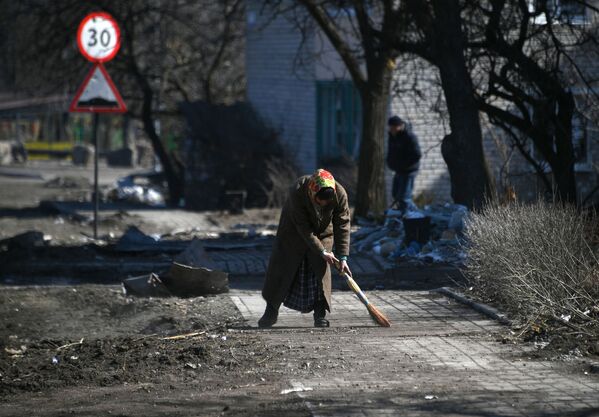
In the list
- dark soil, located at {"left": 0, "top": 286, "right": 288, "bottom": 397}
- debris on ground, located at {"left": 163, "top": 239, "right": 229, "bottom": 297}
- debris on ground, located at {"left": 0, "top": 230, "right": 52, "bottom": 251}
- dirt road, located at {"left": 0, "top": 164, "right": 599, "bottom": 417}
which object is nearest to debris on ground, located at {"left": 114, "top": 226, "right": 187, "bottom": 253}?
debris on ground, located at {"left": 0, "top": 230, "right": 52, "bottom": 251}

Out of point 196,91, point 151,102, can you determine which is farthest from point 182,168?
point 196,91

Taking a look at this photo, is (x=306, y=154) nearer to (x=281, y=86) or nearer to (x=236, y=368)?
(x=281, y=86)

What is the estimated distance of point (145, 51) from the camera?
2458 centimetres

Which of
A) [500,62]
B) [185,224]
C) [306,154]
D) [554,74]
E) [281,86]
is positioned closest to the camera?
[554,74]

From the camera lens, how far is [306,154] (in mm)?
23891

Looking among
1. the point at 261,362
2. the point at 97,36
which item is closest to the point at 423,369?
the point at 261,362

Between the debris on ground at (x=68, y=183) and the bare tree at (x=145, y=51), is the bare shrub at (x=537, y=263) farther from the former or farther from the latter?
the debris on ground at (x=68, y=183)

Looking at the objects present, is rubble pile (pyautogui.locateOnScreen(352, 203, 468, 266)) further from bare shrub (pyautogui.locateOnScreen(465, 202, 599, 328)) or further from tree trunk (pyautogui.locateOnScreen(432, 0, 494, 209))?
bare shrub (pyautogui.locateOnScreen(465, 202, 599, 328))

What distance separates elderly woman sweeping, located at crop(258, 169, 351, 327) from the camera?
340 inches

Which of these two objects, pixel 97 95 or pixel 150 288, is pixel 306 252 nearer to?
pixel 150 288

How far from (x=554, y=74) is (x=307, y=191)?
232 inches

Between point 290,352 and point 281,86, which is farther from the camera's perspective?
point 281,86

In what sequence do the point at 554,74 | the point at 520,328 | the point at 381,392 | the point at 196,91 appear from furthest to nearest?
the point at 196,91
the point at 554,74
the point at 520,328
the point at 381,392

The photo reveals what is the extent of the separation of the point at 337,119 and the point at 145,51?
4990 mm
